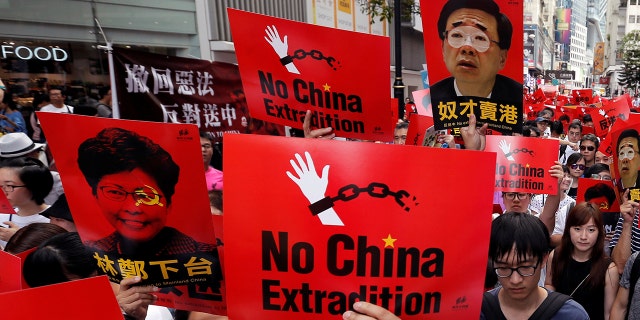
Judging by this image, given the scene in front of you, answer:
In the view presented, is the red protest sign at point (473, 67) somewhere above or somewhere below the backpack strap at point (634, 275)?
above

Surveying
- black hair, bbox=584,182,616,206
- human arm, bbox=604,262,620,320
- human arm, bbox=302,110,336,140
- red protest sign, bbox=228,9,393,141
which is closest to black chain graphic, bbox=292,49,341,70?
red protest sign, bbox=228,9,393,141

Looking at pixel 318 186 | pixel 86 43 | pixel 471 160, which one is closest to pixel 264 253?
pixel 318 186

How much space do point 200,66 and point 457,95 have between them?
95.4 inches

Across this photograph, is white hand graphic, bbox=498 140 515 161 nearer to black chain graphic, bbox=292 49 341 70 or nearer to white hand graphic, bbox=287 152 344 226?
black chain graphic, bbox=292 49 341 70

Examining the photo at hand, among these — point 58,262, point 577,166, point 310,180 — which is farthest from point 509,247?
point 577,166

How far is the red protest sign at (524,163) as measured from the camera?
3740 mm

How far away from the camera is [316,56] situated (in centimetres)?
283

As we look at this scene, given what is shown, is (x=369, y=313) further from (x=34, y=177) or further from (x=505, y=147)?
(x=34, y=177)

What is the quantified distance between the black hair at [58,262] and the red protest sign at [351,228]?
0.90 m

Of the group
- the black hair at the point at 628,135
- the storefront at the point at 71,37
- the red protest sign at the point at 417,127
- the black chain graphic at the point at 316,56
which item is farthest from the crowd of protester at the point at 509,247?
the storefront at the point at 71,37

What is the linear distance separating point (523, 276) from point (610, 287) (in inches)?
47.8

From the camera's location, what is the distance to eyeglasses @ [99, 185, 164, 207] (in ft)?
6.04

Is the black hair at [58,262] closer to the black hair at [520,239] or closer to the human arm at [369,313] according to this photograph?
the human arm at [369,313]

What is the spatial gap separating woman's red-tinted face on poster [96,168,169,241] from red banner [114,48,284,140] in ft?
7.43
